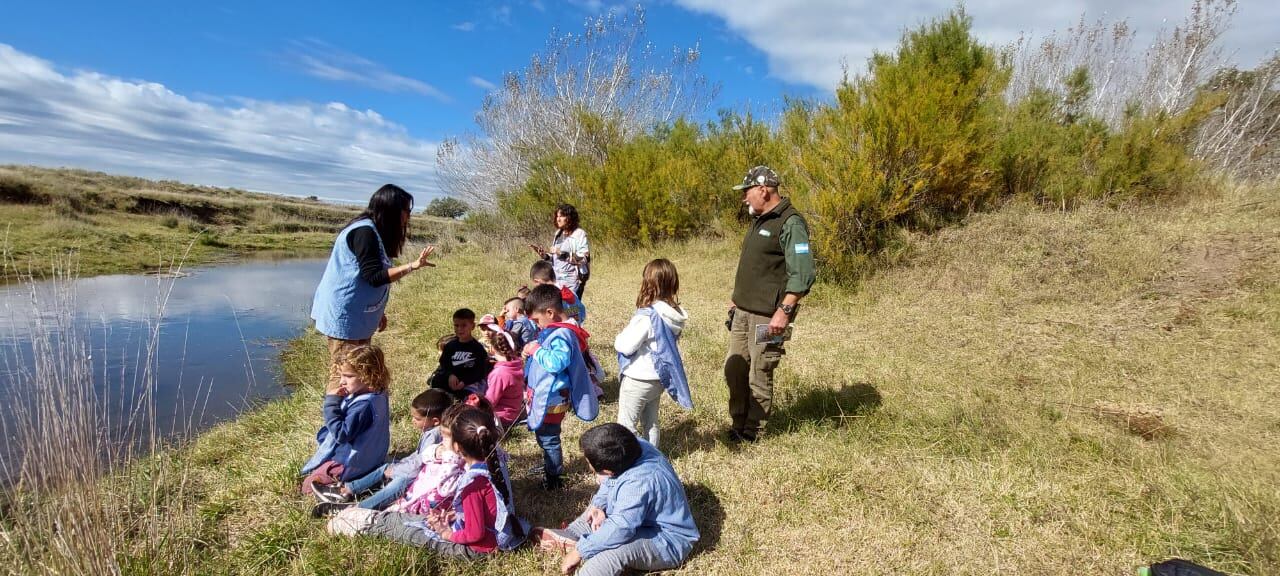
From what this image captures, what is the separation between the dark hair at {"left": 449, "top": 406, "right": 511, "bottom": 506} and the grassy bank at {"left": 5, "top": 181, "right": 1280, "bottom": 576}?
0.39m

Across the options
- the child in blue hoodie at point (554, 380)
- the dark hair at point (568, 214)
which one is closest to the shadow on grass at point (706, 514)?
the child in blue hoodie at point (554, 380)

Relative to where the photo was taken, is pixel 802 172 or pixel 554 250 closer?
pixel 554 250

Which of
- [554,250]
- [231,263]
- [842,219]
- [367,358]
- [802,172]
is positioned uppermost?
[802,172]

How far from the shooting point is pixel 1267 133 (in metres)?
13.1

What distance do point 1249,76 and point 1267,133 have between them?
142cm

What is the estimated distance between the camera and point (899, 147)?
26.7ft

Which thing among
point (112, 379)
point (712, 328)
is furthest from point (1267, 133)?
point (112, 379)

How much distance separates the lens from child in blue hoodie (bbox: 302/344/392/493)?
9.68ft

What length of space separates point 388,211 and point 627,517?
202 centimetres

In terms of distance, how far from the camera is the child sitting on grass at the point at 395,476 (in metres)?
2.87

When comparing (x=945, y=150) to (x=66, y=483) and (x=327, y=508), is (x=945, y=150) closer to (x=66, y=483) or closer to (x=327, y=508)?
(x=327, y=508)

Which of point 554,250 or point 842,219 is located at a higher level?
point 842,219

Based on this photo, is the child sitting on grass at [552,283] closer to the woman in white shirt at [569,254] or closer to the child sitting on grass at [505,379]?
the woman in white shirt at [569,254]

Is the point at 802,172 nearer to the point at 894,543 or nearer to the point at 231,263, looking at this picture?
the point at 894,543
